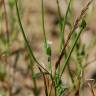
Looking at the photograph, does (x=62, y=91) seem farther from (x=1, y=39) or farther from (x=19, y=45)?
(x=19, y=45)

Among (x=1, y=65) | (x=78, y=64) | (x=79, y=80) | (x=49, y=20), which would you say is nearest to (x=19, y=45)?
(x=1, y=65)

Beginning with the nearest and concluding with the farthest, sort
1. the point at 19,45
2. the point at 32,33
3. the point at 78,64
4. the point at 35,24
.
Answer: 1. the point at 78,64
2. the point at 19,45
3. the point at 32,33
4. the point at 35,24

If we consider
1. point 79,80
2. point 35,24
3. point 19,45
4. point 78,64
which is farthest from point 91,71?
point 79,80

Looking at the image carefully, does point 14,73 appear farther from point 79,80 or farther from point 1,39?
point 79,80

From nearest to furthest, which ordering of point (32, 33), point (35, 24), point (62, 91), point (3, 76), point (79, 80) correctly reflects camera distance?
point (62, 91) → point (79, 80) → point (3, 76) → point (32, 33) → point (35, 24)

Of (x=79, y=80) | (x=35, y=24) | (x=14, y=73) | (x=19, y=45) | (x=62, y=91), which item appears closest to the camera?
(x=62, y=91)

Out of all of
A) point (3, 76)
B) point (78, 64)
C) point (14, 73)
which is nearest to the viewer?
point (78, 64)

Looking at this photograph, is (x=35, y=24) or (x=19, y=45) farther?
(x=35, y=24)

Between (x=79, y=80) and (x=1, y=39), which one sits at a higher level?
(x=1, y=39)

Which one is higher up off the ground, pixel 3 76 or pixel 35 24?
pixel 35 24
